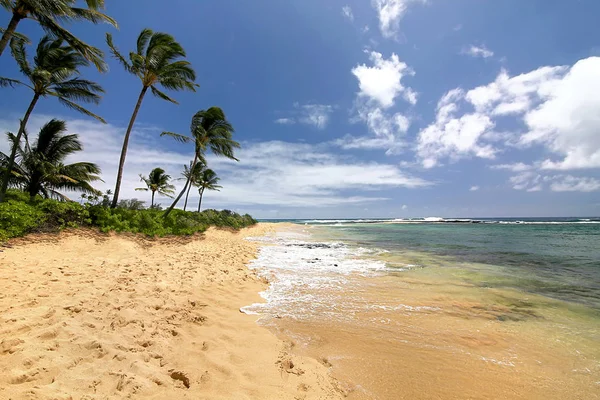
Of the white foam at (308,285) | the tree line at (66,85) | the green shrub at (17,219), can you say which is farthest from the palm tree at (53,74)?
the white foam at (308,285)

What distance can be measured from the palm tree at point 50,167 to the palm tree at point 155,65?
5815 millimetres

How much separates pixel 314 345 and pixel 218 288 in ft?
10.9

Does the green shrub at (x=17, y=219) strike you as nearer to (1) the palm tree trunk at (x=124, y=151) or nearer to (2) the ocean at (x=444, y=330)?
(1) the palm tree trunk at (x=124, y=151)

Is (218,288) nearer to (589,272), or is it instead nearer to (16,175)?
(589,272)

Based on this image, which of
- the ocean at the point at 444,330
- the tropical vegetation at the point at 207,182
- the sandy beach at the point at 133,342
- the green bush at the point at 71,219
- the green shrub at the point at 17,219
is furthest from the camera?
the tropical vegetation at the point at 207,182

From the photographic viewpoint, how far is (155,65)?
48.7 feet

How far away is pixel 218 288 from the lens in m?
6.25

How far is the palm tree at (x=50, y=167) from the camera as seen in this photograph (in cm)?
1507

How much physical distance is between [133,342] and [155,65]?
1657 centimetres

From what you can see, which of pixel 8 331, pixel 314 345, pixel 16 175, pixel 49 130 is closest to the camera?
pixel 8 331

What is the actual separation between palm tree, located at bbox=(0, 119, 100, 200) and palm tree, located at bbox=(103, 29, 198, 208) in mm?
5815

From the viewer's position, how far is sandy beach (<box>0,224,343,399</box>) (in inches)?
94.0

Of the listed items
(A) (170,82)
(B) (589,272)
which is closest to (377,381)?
(B) (589,272)

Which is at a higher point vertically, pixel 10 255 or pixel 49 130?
pixel 49 130
